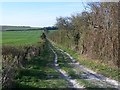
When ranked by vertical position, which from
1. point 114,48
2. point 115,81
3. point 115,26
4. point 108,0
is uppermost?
point 108,0

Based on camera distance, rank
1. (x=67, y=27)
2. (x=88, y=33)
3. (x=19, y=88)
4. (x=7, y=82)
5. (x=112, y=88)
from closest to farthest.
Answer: (x=7, y=82)
(x=19, y=88)
(x=112, y=88)
(x=88, y=33)
(x=67, y=27)

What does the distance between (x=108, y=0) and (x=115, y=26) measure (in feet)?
7.03

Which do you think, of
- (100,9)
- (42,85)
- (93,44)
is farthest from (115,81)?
(93,44)

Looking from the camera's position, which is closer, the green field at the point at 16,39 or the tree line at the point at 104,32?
the tree line at the point at 104,32

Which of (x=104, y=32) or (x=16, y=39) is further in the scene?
(x=16, y=39)

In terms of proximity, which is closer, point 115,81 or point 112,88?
point 112,88

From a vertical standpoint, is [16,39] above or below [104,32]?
below

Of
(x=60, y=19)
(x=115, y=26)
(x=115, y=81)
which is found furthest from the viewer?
(x=60, y=19)

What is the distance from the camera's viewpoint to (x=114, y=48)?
24156 millimetres

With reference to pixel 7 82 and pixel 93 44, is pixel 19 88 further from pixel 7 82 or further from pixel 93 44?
pixel 93 44

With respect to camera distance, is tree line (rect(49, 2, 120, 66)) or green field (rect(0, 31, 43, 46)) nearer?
tree line (rect(49, 2, 120, 66))

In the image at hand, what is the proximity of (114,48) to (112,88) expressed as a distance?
10.0m

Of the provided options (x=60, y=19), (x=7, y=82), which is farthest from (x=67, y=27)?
(x=7, y=82)

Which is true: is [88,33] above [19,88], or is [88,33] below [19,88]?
above
